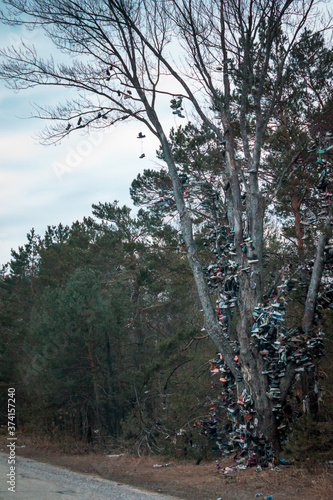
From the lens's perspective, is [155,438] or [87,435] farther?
[87,435]

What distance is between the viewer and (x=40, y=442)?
15.9 metres

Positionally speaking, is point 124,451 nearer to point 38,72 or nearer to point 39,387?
point 39,387

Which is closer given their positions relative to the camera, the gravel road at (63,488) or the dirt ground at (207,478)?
the dirt ground at (207,478)

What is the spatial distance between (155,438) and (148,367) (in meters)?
2.45

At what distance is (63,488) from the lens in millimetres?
7789

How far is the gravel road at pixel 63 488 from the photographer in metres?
6.91

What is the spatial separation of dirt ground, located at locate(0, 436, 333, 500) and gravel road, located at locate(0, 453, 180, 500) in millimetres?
441

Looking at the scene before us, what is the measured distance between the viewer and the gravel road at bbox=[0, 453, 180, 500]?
6906 millimetres

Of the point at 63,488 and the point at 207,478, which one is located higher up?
the point at 63,488

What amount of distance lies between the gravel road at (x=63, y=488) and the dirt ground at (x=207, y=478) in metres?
0.44

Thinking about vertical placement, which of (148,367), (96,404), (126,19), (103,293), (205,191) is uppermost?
(126,19)

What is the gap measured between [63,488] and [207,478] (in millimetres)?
2671

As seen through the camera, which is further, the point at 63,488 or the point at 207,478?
the point at 207,478

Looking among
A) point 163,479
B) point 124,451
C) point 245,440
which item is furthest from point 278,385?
point 124,451
